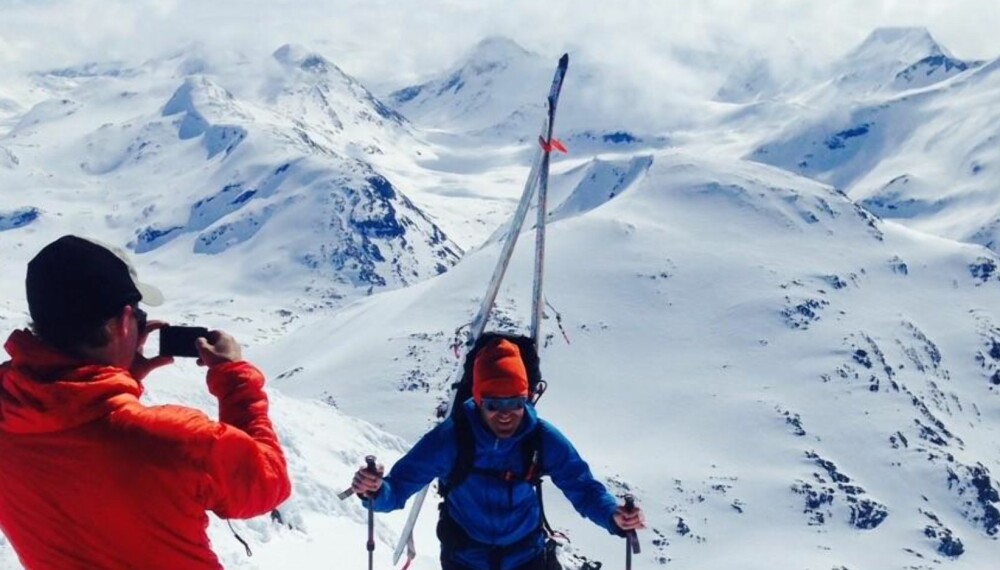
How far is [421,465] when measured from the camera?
8250 mm

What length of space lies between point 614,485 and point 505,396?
17225cm

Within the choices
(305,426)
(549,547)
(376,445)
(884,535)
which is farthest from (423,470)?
(884,535)

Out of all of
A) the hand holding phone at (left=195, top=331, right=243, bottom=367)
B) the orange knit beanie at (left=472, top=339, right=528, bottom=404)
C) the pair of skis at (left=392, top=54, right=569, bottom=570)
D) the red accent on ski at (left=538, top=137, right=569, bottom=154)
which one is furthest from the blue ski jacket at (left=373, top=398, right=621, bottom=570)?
the red accent on ski at (left=538, top=137, right=569, bottom=154)

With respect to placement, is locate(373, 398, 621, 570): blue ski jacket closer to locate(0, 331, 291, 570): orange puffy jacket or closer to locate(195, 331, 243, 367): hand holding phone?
locate(195, 331, 243, 367): hand holding phone

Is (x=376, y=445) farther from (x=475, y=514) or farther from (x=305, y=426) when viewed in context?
(x=475, y=514)

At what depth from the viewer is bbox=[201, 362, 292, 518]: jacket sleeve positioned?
4570mm

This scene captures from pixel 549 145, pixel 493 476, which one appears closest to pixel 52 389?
Answer: pixel 493 476

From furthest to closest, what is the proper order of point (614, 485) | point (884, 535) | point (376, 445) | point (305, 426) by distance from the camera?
point (884, 535) < point (614, 485) < point (376, 445) < point (305, 426)

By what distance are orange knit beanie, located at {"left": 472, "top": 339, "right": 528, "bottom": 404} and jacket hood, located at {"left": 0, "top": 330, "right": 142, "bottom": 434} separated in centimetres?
371

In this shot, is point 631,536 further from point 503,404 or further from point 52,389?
point 52,389

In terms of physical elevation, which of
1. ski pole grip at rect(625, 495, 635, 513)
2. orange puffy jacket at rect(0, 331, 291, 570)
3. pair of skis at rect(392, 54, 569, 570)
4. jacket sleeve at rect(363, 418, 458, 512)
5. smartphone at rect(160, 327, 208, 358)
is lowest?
orange puffy jacket at rect(0, 331, 291, 570)

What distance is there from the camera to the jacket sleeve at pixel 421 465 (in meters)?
8.24

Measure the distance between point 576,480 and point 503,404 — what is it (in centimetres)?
97

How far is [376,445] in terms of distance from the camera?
39250 millimetres
